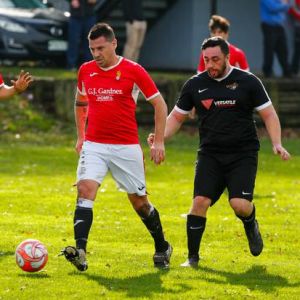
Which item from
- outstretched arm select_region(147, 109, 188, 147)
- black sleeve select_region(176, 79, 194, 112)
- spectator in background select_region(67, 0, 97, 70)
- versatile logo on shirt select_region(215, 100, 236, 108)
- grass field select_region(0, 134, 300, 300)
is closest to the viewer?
grass field select_region(0, 134, 300, 300)

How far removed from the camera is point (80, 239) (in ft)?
37.1

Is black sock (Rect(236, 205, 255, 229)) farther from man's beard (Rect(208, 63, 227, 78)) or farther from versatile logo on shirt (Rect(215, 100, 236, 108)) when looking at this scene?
man's beard (Rect(208, 63, 227, 78))

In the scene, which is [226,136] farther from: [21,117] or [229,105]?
[21,117]

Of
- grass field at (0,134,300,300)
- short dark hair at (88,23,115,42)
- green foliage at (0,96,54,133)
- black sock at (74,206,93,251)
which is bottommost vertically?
green foliage at (0,96,54,133)

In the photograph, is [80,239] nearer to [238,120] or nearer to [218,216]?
[238,120]

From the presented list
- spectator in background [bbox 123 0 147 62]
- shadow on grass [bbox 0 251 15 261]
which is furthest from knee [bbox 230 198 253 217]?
spectator in background [bbox 123 0 147 62]

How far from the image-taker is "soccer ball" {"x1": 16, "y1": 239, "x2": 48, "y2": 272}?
1112cm

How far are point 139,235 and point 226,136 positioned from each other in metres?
2.41

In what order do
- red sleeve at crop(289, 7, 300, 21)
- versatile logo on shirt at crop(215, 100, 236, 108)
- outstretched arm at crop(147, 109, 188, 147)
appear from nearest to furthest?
versatile logo on shirt at crop(215, 100, 236, 108) → outstretched arm at crop(147, 109, 188, 147) → red sleeve at crop(289, 7, 300, 21)

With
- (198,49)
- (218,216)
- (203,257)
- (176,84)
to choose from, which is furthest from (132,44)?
(203,257)

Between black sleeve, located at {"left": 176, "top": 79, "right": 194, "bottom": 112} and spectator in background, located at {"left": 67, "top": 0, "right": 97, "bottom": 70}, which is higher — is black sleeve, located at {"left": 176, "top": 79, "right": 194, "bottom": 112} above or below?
above

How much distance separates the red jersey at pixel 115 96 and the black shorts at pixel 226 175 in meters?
0.72

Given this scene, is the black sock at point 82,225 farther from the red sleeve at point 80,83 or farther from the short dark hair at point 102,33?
the short dark hair at point 102,33

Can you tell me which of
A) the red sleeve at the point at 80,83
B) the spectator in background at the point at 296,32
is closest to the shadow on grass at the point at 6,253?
the red sleeve at the point at 80,83
